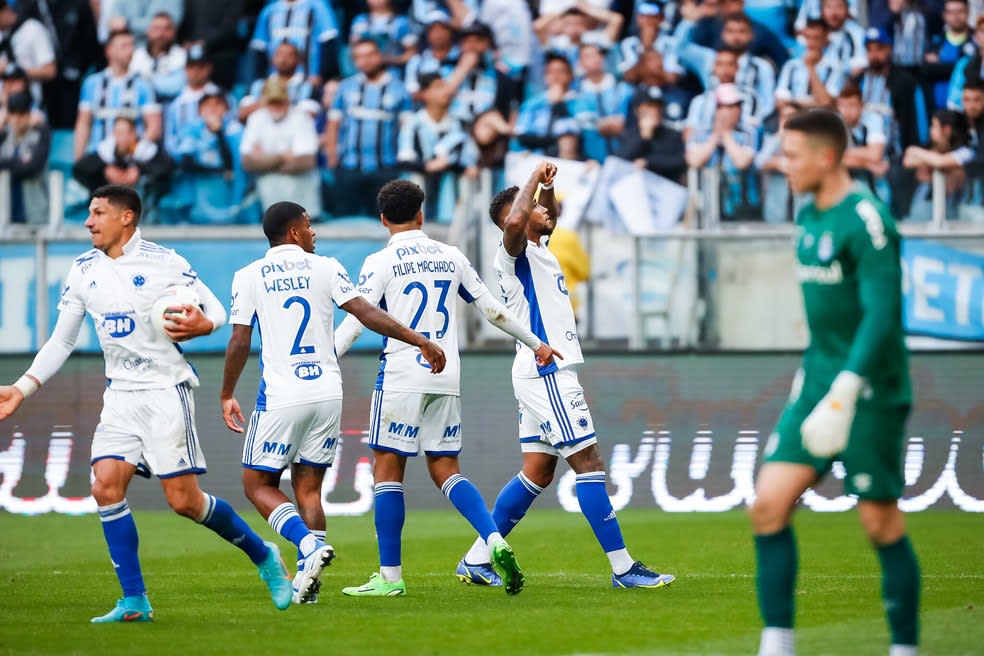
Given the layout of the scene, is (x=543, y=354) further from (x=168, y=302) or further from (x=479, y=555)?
(x=168, y=302)

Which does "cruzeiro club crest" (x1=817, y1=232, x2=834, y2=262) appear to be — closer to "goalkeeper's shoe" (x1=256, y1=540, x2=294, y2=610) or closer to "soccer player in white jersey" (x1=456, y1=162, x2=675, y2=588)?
"soccer player in white jersey" (x1=456, y1=162, x2=675, y2=588)

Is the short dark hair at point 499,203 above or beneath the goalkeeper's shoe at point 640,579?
above

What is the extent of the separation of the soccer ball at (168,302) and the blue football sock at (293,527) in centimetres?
111

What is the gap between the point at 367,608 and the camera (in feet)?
23.6

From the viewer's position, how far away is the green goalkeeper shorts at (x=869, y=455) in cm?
508

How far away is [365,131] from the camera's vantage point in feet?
54.0

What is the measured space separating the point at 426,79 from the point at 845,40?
480 centimetres

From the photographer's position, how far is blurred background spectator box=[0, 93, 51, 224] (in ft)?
54.1

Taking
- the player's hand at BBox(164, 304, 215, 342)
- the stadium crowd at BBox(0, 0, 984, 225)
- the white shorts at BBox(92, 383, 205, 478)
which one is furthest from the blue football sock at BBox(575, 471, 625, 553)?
the stadium crowd at BBox(0, 0, 984, 225)

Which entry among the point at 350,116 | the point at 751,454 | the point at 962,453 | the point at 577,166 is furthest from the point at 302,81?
the point at 962,453

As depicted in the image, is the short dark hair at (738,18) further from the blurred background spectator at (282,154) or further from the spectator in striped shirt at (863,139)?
the blurred background spectator at (282,154)

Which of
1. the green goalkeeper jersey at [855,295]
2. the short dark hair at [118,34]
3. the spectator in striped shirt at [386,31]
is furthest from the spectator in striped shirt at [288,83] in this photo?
the green goalkeeper jersey at [855,295]

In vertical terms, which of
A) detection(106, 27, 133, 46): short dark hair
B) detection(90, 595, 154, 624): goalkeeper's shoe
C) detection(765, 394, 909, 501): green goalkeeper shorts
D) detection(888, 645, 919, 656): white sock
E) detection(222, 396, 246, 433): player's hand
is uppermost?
detection(106, 27, 133, 46): short dark hair

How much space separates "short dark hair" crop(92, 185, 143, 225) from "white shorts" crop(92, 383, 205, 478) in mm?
906
